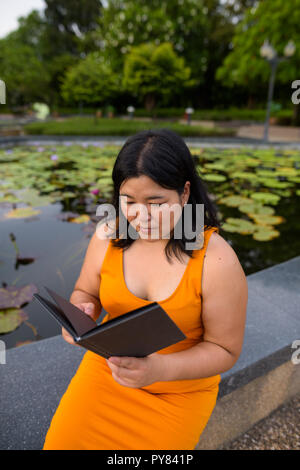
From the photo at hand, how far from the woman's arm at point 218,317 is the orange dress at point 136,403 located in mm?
33

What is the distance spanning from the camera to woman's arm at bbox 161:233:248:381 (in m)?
0.81

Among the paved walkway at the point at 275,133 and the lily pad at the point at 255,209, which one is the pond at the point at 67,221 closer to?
the lily pad at the point at 255,209

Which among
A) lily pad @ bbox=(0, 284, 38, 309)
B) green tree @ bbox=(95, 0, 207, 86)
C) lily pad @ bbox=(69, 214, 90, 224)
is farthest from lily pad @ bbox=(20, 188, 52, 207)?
green tree @ bbox=(95, 0, 207, 86)

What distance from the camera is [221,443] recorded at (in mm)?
1175

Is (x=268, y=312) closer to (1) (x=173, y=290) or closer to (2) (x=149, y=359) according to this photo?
(1) (x=173, y=290)

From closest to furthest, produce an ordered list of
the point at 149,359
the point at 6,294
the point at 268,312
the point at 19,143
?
the point at 149,359, the point at 268,312, the point at 6,294, the point at 19,143

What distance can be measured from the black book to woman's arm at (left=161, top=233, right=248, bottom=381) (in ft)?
0.52

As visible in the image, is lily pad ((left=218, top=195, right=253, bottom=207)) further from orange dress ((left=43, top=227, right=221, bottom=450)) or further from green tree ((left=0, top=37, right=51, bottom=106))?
green tree ((left=0, top=37, right=51, bottom=106))

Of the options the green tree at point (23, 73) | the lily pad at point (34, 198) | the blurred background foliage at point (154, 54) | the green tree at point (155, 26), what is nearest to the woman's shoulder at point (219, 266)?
the lily pad at point (34, 198)

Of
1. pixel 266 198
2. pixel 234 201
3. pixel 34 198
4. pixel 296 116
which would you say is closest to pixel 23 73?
pixel 296 116

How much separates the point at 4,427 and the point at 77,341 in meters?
0.62

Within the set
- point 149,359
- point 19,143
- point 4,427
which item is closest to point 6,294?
point 4,427

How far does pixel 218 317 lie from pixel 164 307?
0.53ft

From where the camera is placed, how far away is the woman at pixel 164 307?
2.56 feet
